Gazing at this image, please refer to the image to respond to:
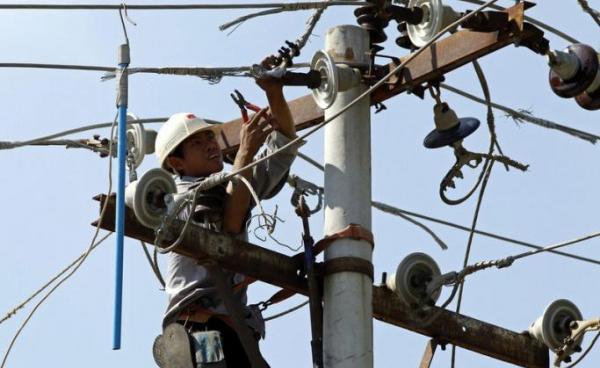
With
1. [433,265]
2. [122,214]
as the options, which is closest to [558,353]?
[433,265]

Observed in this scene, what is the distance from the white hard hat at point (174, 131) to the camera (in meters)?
9.57

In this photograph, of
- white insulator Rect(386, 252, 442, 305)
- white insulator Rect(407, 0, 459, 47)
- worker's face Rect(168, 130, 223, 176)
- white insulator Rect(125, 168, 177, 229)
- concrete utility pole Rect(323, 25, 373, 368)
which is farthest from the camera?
worker's face Rect(168, 130, 223, 176)

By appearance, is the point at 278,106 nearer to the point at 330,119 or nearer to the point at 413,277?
the point at 330,119

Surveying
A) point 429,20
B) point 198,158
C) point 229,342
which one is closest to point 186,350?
point 229,342

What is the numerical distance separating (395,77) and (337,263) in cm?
100

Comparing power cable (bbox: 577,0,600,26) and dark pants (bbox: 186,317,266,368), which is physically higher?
power cable (bbox: 577,0,600,26)

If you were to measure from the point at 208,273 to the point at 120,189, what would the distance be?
0.75m

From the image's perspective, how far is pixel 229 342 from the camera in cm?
900

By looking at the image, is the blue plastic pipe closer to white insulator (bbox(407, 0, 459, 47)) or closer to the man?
the man

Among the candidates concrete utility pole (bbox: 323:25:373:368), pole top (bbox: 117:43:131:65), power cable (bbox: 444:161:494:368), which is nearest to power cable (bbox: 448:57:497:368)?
power cable (bbox: 444:161:494:368)

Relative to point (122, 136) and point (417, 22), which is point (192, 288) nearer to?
Answer: point (122, 136)

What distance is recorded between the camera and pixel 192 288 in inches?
356

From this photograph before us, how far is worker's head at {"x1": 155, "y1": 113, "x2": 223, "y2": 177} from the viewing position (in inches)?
376

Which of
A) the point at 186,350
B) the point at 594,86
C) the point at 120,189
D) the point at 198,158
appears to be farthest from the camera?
the point at 198,158
